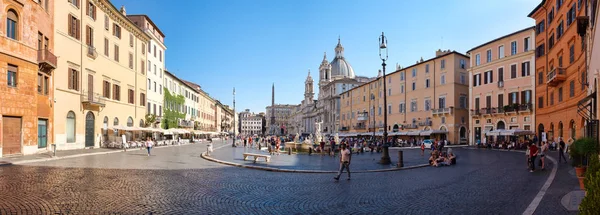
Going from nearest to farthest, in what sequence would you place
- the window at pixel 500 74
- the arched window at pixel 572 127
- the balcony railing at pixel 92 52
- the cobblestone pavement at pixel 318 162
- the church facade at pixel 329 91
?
the cobblestone pavement at pixel 318 162 → the arched window at pixel 572 127 → the balcony railing at pixel 92 52 → the window at pixel 500 74 → the church facade at pixel 329 91

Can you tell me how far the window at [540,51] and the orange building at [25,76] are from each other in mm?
40085

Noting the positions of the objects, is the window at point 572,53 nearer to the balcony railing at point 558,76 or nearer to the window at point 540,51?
the balcony railing at point 558,76

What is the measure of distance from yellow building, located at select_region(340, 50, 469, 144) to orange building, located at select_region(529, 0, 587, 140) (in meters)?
11.7

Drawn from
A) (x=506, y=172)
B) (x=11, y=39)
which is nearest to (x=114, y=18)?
(x=11, y=39)

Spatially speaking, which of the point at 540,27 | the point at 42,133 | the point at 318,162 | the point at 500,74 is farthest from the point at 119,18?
the point at 540,27

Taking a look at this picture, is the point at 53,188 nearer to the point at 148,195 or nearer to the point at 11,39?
the point at 148,195

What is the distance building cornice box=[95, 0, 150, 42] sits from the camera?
31.5m

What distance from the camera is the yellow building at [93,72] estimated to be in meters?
26.0

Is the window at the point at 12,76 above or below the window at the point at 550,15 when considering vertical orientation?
below

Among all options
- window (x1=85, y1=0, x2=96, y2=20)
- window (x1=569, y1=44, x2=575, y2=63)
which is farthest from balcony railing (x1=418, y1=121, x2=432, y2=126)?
window (x1=85, y1=0, x2=96, y2=20)

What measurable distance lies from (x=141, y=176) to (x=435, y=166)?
535 inches

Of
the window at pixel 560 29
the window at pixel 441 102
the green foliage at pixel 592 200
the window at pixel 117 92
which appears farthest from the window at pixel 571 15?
the window at pixel 117 92

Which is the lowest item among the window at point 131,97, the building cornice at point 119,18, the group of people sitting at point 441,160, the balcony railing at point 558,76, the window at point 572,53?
the group of people sitting at point 441,160

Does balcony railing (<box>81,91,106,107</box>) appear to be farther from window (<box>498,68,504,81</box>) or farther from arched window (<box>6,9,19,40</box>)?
window (<box>498,68,504,81</box>)
